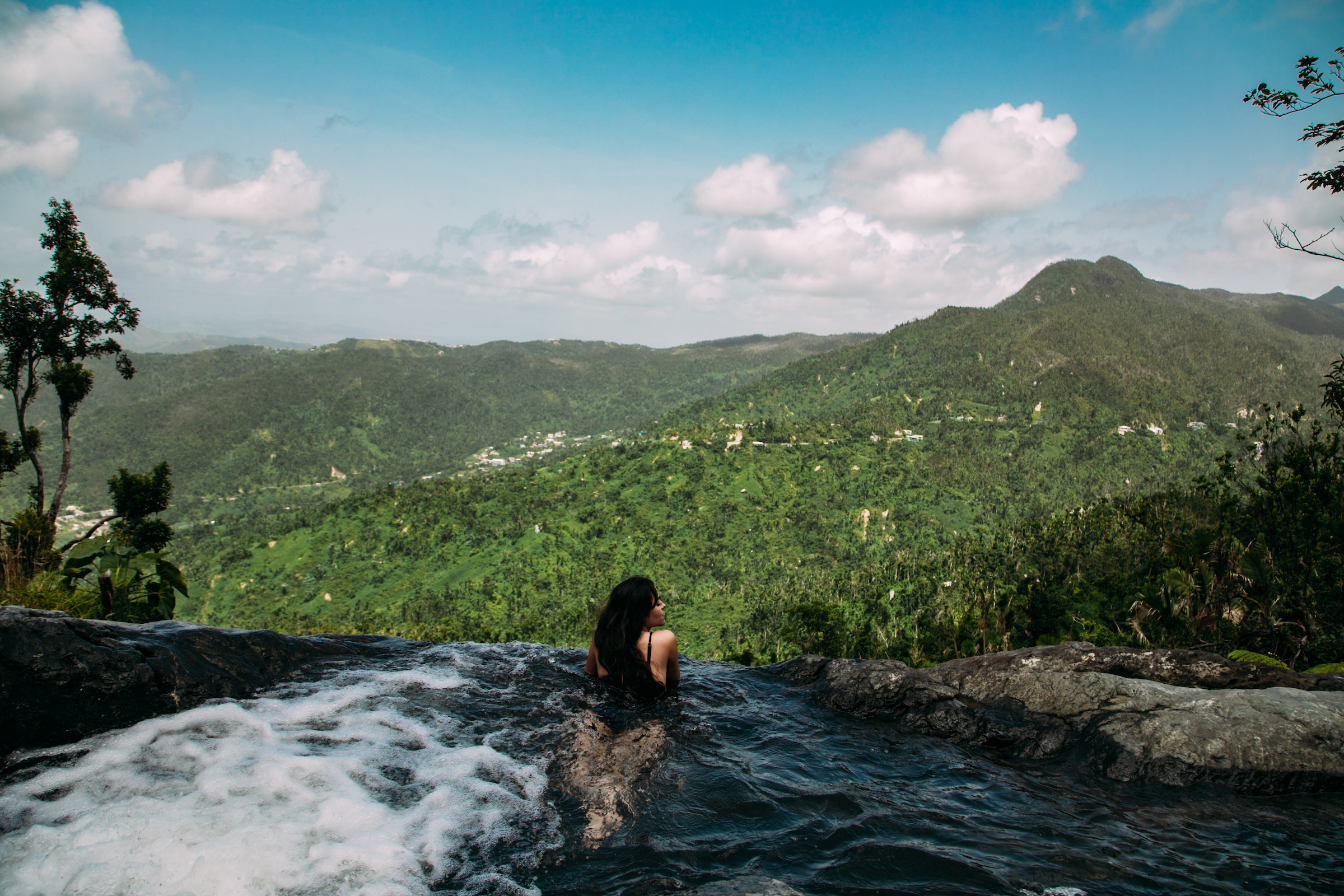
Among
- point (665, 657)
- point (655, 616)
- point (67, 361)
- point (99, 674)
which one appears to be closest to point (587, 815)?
point (655, 616)

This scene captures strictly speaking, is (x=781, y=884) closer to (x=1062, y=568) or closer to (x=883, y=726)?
(x=883, y=726)

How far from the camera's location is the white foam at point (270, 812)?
5.03 metres

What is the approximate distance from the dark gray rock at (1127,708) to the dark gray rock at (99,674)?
8.98 meters

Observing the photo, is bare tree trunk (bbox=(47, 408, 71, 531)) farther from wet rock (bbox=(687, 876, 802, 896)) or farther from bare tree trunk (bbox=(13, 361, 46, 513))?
wet rock (bbox=(687, 876, 802, 896))

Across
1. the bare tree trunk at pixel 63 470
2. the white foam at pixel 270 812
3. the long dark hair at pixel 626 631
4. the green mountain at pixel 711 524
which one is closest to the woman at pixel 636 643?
the long dark hair at pixel 626 631

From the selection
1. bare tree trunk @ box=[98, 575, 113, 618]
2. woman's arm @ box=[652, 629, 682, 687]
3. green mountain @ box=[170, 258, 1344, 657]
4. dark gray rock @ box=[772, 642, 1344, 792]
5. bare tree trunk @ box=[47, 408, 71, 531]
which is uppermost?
bare tree trunk @ box=[47, 408, 71, 531]

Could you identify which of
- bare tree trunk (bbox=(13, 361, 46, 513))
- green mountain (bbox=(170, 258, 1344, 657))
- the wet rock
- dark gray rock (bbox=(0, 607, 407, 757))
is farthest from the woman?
green mountain (bbox=(170, 258, 1344, 657))

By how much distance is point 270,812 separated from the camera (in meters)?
6.08

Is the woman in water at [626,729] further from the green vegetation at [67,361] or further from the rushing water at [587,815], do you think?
the green vegetation at [67,361]

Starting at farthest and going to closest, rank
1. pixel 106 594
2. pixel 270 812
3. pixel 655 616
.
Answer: pixel 106 594, pixel 655 616, pixel 270 812

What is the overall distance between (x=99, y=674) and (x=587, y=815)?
19.1 ft

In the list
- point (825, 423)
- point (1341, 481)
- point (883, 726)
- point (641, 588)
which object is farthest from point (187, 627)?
point (825, 423)

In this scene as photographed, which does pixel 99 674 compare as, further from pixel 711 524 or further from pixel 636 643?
pixel 711 524

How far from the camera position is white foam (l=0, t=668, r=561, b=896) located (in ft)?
16.5
